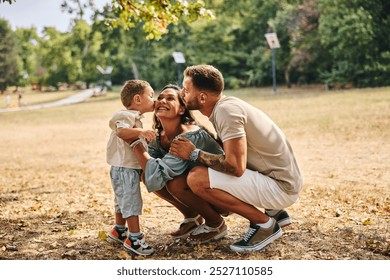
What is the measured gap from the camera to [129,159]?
3.35 metres

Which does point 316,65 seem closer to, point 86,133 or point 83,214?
point 86,133

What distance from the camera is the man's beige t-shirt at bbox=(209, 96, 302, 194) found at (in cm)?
310

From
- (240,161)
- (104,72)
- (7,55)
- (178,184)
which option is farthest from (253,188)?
(104,72)

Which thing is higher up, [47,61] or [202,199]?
[47,61]

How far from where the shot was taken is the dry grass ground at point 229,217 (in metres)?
3.48

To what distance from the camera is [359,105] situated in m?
12.2

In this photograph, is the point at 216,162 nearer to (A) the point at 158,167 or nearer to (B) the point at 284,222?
(A) the point at 158,167

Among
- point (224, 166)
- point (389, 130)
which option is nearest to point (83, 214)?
point (224, 166)

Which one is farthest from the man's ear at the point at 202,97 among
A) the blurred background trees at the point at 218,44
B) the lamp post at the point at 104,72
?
the lamp post at the point at 104,72

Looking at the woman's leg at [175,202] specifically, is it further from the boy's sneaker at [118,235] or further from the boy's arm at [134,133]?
the boy's arm at [134,133]

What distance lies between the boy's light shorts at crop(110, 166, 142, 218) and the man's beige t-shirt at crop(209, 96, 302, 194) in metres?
0.62

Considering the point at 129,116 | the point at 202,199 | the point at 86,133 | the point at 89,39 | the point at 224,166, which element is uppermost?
the point at 89,39

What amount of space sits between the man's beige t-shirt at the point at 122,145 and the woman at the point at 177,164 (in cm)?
8
